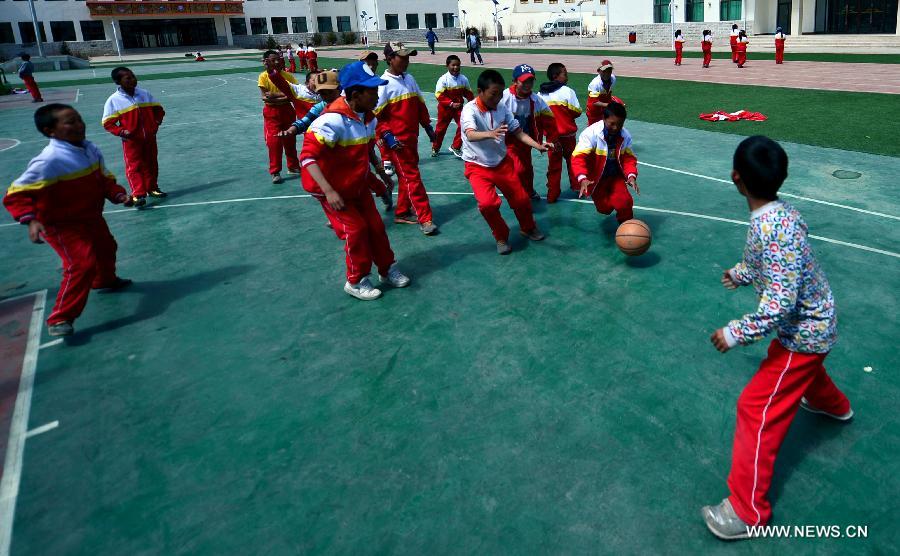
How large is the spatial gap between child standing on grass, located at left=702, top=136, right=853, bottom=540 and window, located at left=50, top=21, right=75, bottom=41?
81251 millimetres

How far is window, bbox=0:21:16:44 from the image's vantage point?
6356 cm

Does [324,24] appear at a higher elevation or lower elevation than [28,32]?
lower

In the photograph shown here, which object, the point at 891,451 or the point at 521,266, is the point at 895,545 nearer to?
the point at 891,451

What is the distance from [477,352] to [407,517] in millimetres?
1890

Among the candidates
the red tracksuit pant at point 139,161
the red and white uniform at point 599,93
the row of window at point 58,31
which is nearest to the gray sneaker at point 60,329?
the red tracksuit pant at point 139,161

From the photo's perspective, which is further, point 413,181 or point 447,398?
point 413,181

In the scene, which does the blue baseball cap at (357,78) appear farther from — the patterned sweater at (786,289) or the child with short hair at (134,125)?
the child with short hair at (134,125)

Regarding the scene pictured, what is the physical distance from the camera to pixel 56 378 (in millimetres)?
5242

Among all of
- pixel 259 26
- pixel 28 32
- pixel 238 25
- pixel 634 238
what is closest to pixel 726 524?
pixel 634 238

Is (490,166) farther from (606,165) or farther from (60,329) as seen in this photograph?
(60,329)

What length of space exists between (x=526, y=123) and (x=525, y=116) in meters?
0.10

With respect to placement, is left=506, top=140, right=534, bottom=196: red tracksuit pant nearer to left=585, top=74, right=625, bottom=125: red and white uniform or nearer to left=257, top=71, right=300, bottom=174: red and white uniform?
left=585, top=74, right=625, bottom=125: red and white uniform

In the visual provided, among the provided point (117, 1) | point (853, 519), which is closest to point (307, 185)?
point (853, 519)

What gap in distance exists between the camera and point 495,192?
7.01 meters
